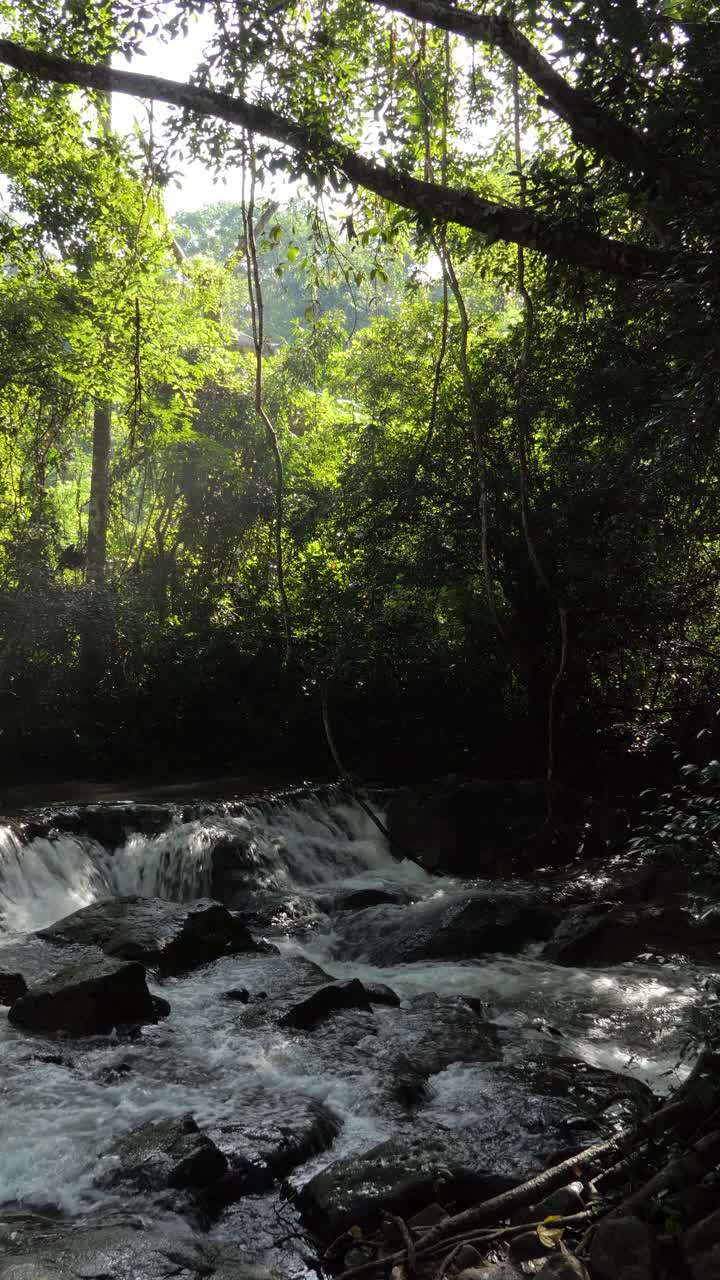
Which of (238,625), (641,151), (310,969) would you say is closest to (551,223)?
(641,151)

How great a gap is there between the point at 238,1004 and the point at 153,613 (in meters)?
10.1

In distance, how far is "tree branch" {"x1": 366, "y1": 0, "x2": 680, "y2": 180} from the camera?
14.5ft

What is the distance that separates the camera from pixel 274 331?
45000 mm

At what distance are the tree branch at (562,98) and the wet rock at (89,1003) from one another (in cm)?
558

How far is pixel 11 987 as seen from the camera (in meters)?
6.16

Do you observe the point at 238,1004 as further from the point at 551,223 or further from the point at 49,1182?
the point at 551,223

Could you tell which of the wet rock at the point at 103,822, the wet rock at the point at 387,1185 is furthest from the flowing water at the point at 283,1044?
the wet rock at the point at 387,1185

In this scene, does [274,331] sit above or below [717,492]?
above

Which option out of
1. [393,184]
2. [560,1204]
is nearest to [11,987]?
[560,1204]

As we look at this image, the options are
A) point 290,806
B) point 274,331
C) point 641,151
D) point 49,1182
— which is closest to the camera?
point 49,1182

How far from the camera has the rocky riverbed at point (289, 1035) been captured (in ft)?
12.5

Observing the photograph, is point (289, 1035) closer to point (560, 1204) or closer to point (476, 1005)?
point (476, 1005)

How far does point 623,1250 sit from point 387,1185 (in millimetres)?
1309

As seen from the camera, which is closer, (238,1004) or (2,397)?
(238,1004)
